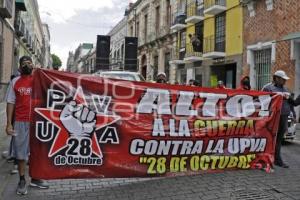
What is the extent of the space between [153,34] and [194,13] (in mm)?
10248

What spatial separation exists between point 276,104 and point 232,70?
15568mm

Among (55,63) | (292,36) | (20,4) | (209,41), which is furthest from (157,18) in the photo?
(292,36)

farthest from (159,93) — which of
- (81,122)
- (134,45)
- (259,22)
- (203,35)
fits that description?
(203,35)

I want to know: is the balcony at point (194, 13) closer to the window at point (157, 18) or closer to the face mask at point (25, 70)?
the window at point (157, 18)

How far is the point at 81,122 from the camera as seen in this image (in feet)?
18.7

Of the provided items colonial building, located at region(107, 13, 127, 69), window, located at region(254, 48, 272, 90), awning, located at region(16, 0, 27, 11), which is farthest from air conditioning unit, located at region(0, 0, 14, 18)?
colonial building, located at region(107, 13, 127, 69)

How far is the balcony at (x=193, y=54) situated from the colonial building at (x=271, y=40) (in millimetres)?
5590

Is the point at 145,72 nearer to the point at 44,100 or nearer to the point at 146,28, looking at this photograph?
the point at 146,28

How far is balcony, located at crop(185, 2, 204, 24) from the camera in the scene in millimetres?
25123

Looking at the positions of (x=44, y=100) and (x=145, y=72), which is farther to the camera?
(x=145, y=72)

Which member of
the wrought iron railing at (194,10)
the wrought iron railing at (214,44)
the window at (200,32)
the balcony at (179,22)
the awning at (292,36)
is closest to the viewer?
the awning at (292,36)

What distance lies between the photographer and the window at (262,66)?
18.3 metres

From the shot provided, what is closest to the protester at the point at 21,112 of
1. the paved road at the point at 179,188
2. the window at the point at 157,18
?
the paved road at the point at 179,188

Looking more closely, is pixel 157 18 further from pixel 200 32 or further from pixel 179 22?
pixel 200 32
